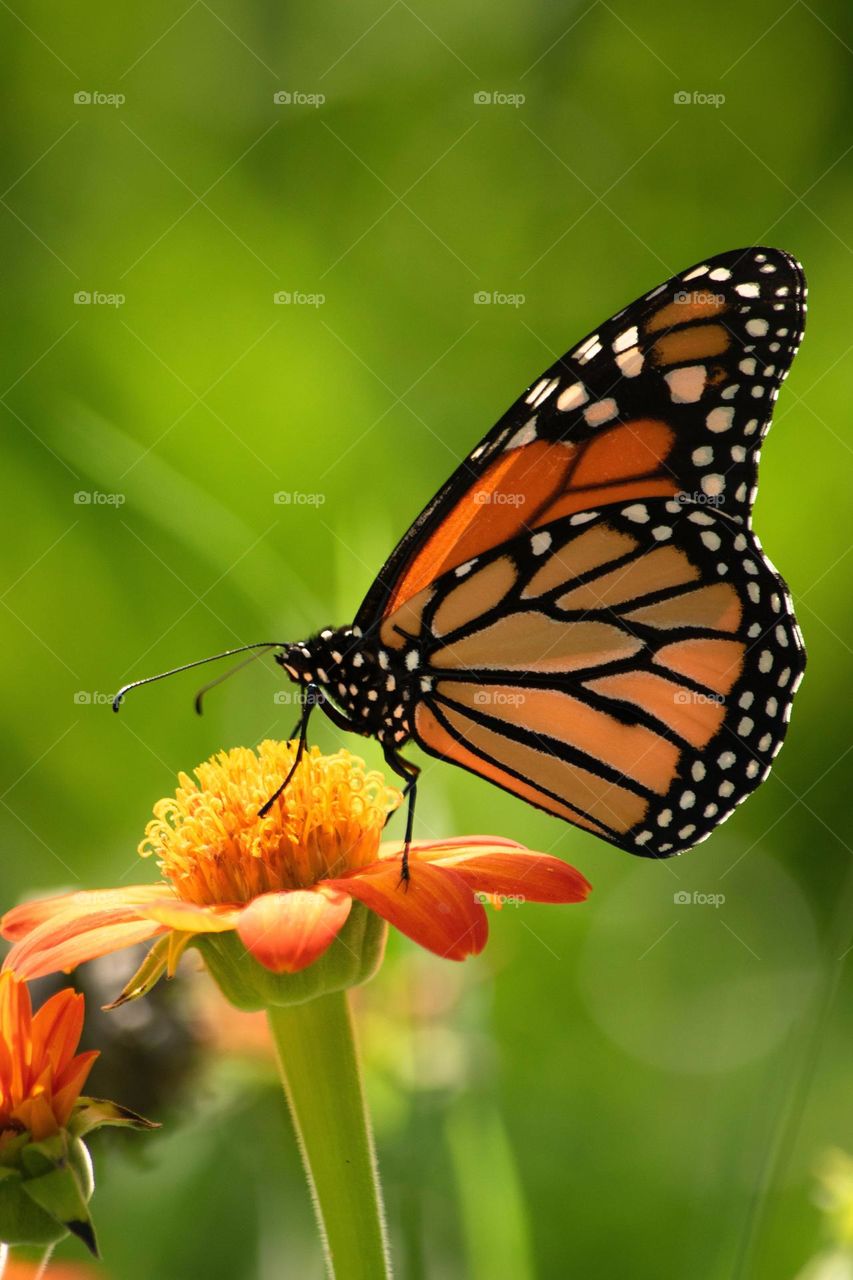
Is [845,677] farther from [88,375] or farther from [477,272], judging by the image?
[88,375]

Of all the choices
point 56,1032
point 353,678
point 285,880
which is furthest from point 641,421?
point 56,1032

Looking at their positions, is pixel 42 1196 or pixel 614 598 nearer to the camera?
pixel 42 1196

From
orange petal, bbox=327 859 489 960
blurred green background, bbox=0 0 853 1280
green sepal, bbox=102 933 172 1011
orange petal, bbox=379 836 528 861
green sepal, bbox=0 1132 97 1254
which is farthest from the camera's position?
blurred green background, bbox=0 0 853 1280

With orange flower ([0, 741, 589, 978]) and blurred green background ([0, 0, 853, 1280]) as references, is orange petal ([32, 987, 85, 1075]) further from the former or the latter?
blurred green background ([0, 0, 853, 1280])

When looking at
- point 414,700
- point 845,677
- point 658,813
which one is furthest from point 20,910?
point 845,677

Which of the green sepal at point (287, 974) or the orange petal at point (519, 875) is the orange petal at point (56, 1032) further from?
the orange petal at point (519, 875)

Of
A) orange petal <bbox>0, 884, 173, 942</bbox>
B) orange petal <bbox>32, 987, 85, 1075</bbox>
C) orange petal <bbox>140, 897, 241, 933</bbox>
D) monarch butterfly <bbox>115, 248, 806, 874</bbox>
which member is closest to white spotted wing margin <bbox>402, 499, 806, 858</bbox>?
monarch butterfly <bbox>115, 248, 806, 874</bbox>

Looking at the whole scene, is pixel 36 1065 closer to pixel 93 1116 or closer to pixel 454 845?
pixel 93 1116
